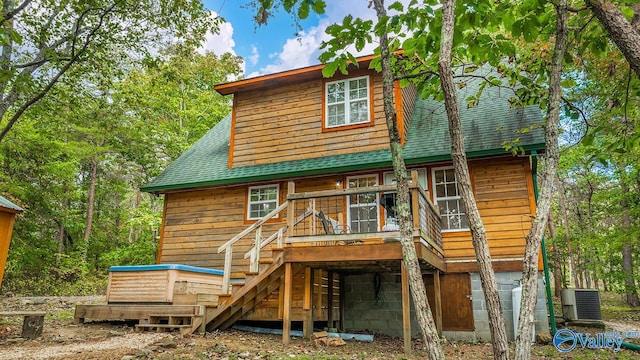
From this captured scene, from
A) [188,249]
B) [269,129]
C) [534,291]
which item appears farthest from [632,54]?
[188,249]

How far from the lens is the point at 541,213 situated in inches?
141

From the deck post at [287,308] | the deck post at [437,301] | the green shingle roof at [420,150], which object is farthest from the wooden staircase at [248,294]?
the deck post at [437,301]

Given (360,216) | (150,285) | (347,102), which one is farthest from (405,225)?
(347,102)

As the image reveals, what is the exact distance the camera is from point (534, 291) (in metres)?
3.38

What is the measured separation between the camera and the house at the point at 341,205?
717 centimetres

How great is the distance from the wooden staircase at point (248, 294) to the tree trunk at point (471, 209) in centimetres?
410

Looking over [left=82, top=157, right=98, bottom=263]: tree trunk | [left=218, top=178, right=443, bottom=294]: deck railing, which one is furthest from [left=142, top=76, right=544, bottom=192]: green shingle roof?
[left=82, top=157, right=98, bottom=263]: tree trunk

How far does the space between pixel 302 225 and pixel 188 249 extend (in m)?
3.32

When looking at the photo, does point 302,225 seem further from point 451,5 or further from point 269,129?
point 451,5

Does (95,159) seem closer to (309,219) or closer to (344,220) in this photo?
(309,219)

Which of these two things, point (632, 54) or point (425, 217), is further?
point (425, 217)

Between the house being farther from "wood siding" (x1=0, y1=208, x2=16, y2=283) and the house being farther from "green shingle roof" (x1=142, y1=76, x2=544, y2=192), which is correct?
"wood siding" (x1=0, y1=208, x2=16, y2=283)

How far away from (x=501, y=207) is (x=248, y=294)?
5.22 meters

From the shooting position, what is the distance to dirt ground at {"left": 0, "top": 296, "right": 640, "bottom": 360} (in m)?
5.46
